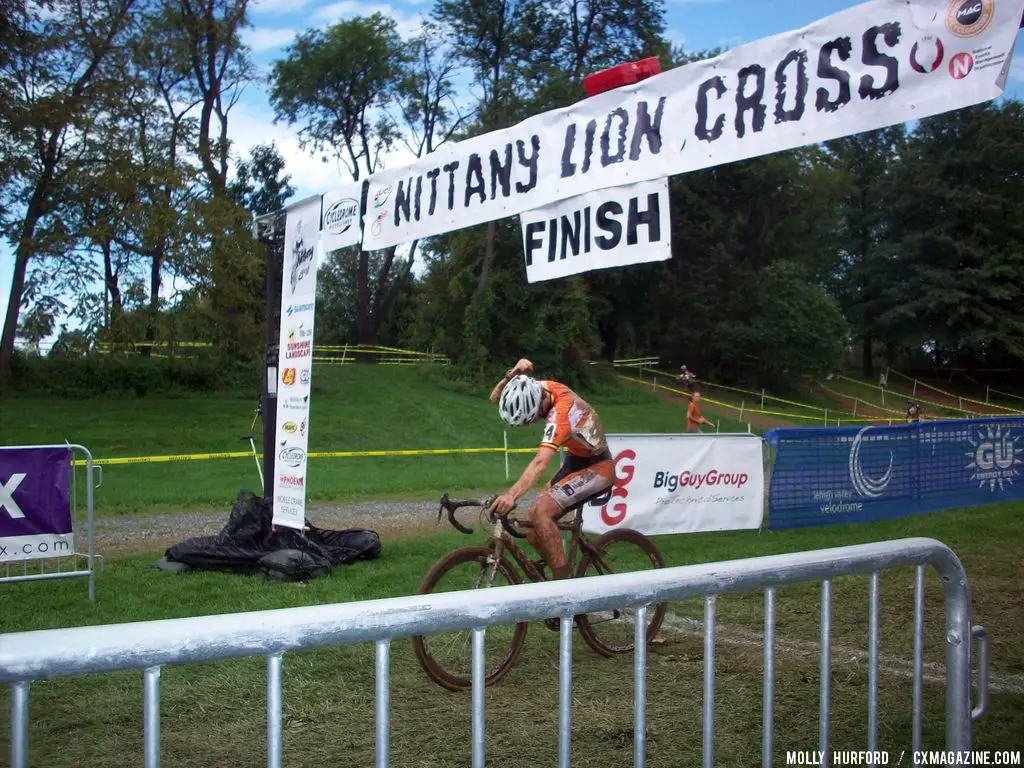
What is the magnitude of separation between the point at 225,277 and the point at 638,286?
28358 millimetres

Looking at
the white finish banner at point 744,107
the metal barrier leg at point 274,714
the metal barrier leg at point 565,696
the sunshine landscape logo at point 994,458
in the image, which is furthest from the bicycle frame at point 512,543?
the sunshine landscape logo at point 994,458

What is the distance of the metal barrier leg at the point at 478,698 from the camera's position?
2.37 metres

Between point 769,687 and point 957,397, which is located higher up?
point 957,397

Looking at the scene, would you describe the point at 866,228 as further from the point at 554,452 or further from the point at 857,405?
the point at 554,452

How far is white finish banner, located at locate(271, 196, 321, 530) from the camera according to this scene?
332 inches

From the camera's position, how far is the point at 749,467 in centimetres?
1194

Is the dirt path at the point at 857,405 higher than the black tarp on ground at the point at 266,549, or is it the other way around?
the dirt path at the point at 857,405

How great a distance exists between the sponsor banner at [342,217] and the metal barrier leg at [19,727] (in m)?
6.39

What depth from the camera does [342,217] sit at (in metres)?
8.20

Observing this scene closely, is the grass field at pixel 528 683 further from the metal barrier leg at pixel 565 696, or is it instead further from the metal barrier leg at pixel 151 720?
the metal barrier leg at pixel 151 720

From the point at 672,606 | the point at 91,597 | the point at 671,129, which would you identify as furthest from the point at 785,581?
the point at 91,597

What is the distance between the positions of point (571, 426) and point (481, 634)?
369 centimetres

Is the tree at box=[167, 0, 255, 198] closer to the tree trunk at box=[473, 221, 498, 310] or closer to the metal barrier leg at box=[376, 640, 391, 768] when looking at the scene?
the tree trunk at box=[473, 221, 498, 310]

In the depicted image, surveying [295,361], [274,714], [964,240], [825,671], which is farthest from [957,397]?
[274,714]
